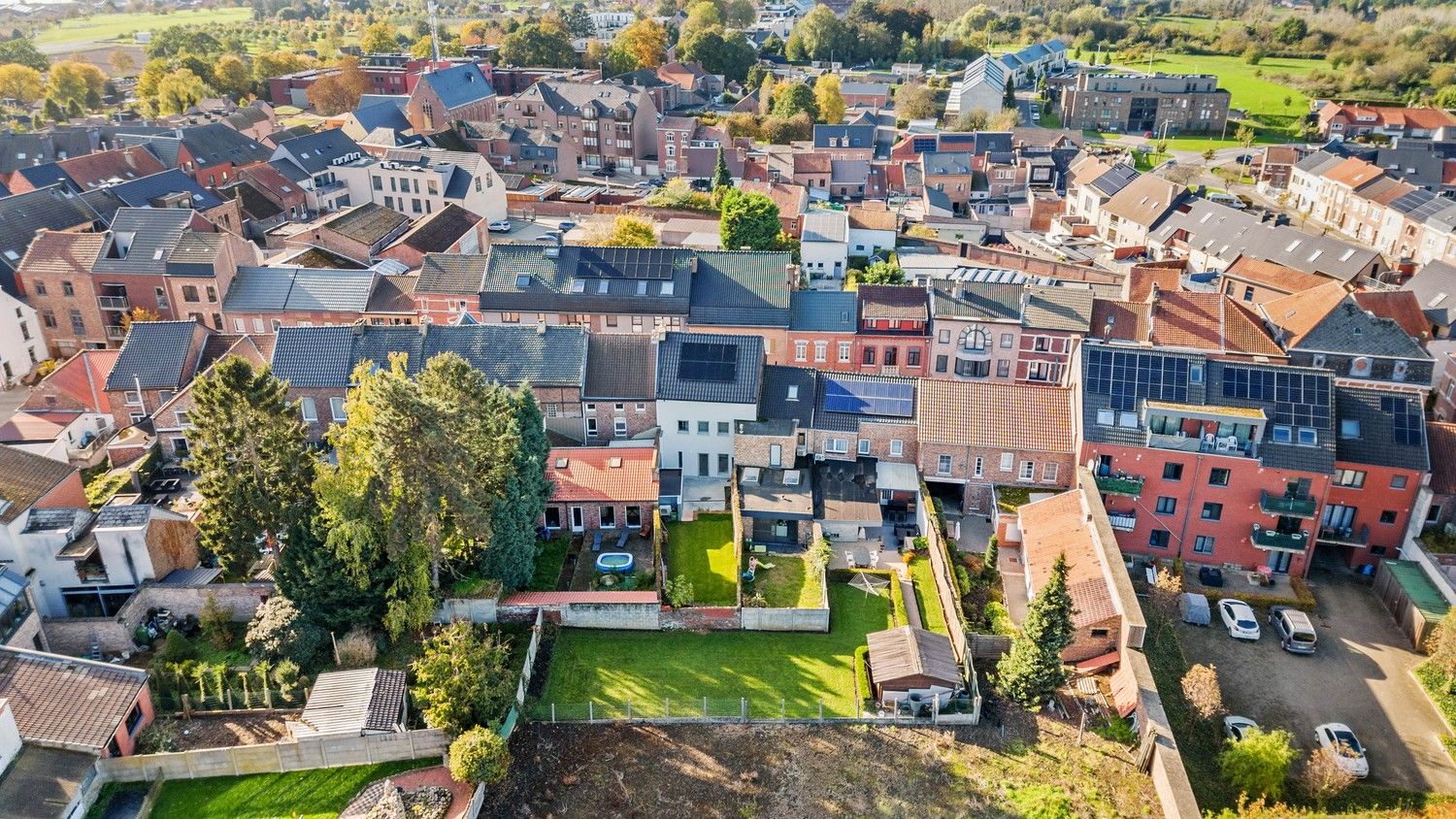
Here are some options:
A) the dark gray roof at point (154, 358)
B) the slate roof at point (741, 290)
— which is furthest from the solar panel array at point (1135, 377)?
the dark gray roof at point (154, 358)

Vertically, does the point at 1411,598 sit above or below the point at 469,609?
below

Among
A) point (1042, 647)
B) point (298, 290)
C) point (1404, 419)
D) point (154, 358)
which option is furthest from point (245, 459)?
point (1404, 419)

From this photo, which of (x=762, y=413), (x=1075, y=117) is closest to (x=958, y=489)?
(x=762, y=413)

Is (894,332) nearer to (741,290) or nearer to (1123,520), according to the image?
(741,290)

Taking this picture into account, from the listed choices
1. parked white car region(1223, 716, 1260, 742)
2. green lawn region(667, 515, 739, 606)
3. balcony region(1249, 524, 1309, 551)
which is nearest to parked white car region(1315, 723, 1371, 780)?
parked white car region(1223, 716, 1260, 742)

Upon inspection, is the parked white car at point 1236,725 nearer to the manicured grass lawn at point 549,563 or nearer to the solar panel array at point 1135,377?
the solar panel array at point 1135,377
